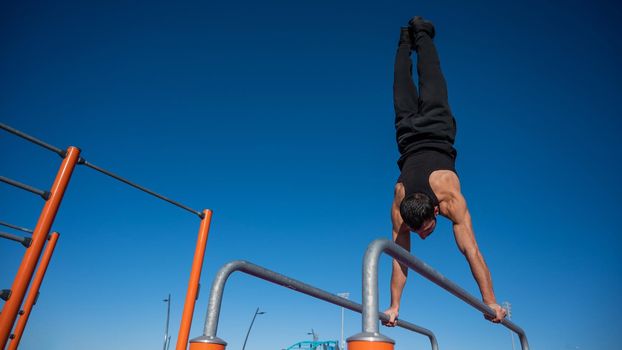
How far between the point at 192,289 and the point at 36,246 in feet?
5.12

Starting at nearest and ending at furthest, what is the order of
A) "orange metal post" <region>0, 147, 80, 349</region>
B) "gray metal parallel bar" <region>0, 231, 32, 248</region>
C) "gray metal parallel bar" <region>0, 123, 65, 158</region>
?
"orange metal post" <region>0, 147, 80, 349</region> < "gray metal parallel bar" <region>0, 231, 32, 248</region> < "gray metal parallel bar" <region>0, 123, 65, 158</region>

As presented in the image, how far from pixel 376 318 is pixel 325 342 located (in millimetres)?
27122

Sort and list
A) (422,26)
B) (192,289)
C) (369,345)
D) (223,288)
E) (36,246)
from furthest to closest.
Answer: (422,26) → (192,289) → (36,246) → (223,288) → (369,345)

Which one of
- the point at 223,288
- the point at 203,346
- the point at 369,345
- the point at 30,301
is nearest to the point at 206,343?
the point at 203,346

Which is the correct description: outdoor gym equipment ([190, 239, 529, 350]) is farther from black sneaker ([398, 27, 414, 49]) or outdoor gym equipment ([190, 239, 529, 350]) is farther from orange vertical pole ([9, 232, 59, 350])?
orange vertical pole ([9, 232, 59, 350])

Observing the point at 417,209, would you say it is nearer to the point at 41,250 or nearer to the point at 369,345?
the point at 369,345

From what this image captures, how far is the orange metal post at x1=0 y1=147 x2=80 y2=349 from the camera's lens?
231 cm

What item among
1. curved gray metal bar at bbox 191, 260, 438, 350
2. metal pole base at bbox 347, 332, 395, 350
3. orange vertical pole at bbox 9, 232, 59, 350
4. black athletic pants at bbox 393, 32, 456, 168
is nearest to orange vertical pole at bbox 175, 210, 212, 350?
orange vertical pole at bbox 9, 232, 59, 350

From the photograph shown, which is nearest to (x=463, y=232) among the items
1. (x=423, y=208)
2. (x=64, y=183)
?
(x=423, y=208)

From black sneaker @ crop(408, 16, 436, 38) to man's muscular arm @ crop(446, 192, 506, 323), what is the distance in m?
2.10

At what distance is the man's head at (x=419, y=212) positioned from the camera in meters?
3.04

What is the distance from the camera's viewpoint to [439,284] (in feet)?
6.33

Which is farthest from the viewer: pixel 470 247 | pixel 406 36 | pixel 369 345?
pixel 406 36

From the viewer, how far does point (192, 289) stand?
12.4 feet
